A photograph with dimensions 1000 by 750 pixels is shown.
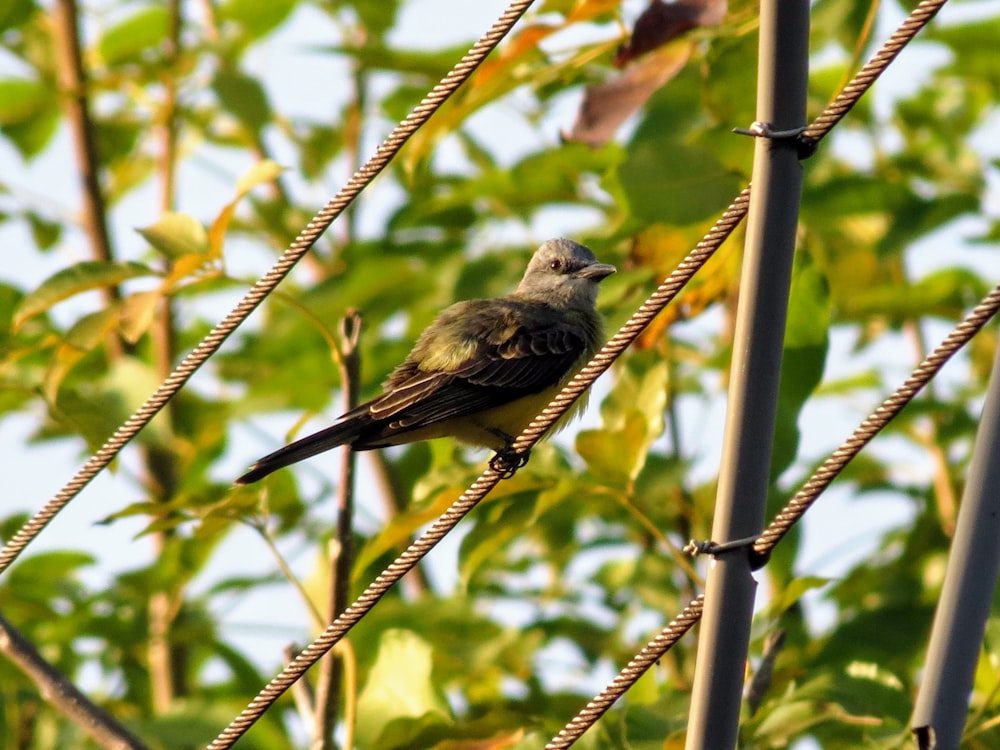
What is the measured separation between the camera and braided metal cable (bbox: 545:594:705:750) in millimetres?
3162

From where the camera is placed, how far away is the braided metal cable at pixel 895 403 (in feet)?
8.95

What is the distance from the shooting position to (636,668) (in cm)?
319

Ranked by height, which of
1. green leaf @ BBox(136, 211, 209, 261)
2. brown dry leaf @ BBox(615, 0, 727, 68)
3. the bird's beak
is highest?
brown dry leaf @ BBox(615, 0, 727, 68)

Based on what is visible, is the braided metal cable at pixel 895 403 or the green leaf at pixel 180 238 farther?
the green leaf at pixel 180 238

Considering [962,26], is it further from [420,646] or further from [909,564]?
[420,646]

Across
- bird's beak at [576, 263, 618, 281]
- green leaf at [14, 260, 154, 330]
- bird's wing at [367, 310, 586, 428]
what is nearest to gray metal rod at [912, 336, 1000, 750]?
bird's wing at [367, 310, 586, 428]

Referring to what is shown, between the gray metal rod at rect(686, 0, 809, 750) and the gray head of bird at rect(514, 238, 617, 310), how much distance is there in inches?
126

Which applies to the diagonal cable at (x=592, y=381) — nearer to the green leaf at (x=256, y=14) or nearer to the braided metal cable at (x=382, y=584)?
the braided metal cable at (x=382, y=584)

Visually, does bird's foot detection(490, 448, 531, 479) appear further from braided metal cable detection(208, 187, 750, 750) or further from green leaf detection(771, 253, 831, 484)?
braided metal cable detection(208, 187, 750, 750)

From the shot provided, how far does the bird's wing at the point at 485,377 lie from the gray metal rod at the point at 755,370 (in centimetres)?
197

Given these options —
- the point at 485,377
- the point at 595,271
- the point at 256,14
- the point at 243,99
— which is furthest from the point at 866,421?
the point at 256,14

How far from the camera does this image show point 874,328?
23.5 ft

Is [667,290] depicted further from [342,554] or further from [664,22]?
[342,554]

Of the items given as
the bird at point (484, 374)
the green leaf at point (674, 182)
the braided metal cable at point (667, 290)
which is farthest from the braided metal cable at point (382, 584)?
the bird at point (484, 374)
